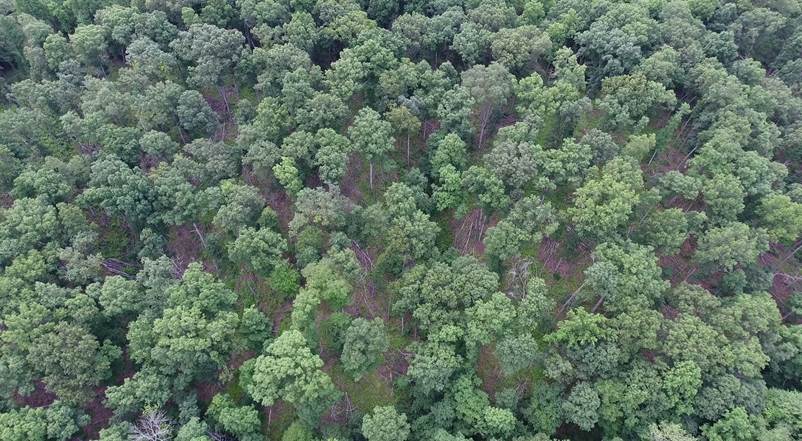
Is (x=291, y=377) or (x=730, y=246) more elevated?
(x=730, y=246)

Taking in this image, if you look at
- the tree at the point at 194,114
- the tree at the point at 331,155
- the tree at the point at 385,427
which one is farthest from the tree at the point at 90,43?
the tree at the point at 385,427

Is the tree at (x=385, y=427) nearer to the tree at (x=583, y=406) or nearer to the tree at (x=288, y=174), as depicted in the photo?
the tree at (x=583, y=406)

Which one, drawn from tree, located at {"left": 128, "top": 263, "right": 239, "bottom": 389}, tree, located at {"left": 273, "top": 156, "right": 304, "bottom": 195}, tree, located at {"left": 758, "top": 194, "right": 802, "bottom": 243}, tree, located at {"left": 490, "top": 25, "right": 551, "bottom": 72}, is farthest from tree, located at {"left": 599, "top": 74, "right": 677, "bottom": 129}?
tree, located at {"left": 128, "top": 263, "right": 239, "bottom": 389}

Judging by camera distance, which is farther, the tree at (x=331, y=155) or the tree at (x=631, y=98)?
the tree at (x=631, y=98)

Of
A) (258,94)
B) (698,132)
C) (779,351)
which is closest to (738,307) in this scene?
(779,351)

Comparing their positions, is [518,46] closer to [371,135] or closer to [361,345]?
[371,135]

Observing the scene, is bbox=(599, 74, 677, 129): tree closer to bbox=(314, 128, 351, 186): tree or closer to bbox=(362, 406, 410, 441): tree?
bbox=(314, 128, 351, 186): tree

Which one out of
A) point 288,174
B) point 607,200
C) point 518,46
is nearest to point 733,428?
point 607,200
